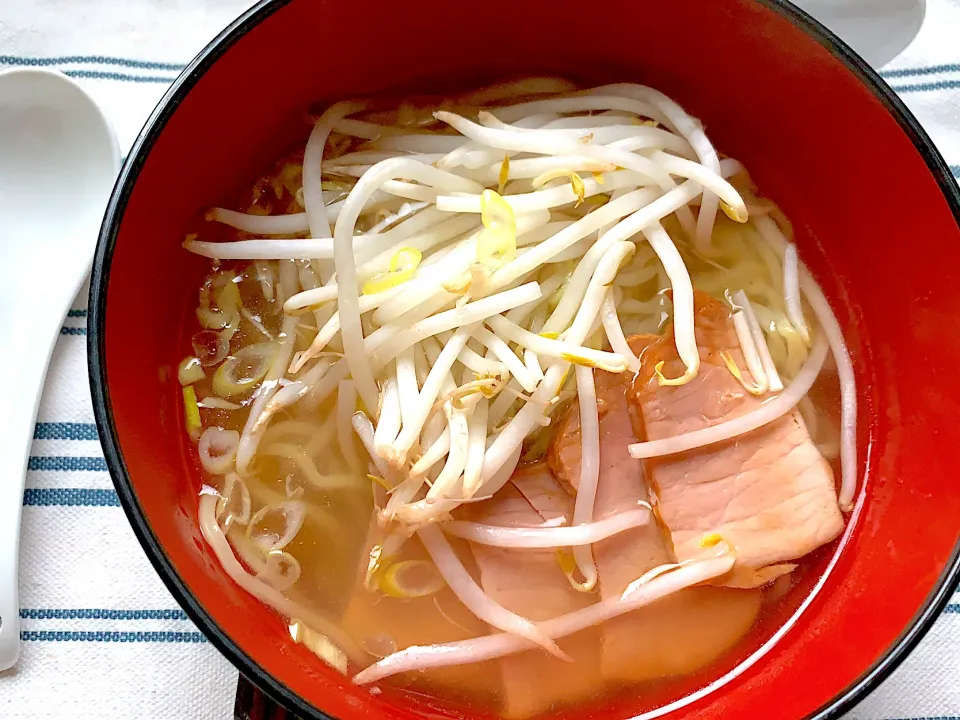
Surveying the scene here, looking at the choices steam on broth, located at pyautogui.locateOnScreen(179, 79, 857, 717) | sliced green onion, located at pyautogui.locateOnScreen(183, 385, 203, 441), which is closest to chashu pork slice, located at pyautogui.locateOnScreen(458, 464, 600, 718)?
steam on broth, located at pyautogui.locateOnScreen(179, 79, 857, 717)

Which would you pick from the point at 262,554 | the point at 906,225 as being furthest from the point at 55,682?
the point at 906,225

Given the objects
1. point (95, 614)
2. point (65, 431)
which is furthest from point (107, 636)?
point (65, 431)

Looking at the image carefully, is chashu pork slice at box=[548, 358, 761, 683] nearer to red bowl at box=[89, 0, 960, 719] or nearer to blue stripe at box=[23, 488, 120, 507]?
red bowl at box=[89, 0, 960, 719]

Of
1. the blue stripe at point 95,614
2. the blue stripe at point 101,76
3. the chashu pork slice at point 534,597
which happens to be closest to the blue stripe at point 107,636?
the blue stripe at point 95,614

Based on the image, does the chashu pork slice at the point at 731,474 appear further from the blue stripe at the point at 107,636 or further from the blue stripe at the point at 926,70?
the blue stripe at the point at 107,636

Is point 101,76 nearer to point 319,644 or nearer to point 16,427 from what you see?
point 16,427
